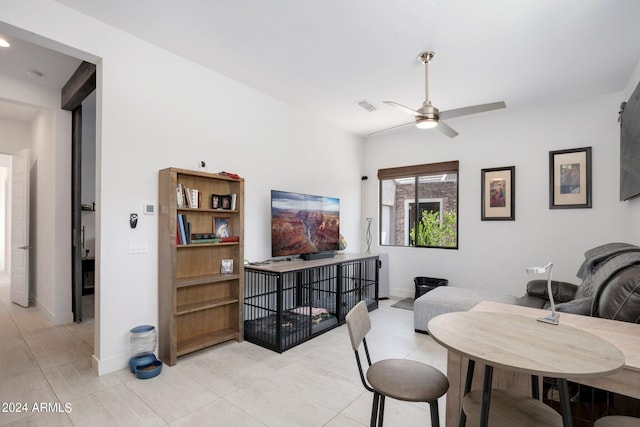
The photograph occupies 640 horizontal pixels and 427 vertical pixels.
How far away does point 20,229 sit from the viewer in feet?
15.4

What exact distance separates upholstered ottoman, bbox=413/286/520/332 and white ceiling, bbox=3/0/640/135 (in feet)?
8.10

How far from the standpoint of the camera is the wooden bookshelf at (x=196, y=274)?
9.18ft

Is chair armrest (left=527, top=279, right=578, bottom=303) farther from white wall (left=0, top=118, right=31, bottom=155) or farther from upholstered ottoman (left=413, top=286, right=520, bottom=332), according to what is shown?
white wall (left=0, top=118, right=31, bottom=155)

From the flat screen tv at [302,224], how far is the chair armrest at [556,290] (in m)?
2.51

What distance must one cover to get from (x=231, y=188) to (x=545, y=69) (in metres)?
3.56

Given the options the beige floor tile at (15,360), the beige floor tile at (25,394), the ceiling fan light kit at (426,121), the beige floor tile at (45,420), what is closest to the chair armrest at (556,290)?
the ceiling fan light kit at (426,121)

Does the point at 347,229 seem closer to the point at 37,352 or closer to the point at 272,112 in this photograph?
the point at 272,112

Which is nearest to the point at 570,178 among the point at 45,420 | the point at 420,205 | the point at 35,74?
the point at 420,205

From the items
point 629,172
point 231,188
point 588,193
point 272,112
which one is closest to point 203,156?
point 231,188

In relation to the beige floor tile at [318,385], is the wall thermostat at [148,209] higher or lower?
higher

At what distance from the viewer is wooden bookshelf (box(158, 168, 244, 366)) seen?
9.18 ft

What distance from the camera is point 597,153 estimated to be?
397 centimetres

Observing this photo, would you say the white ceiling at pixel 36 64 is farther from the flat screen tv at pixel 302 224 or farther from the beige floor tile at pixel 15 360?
the beige floor tile at pixel 15 360

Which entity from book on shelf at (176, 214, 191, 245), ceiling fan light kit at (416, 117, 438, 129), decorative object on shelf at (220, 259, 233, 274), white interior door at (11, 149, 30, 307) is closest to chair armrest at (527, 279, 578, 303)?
ceiling fan light kit at (416, 117, 438, 129)
